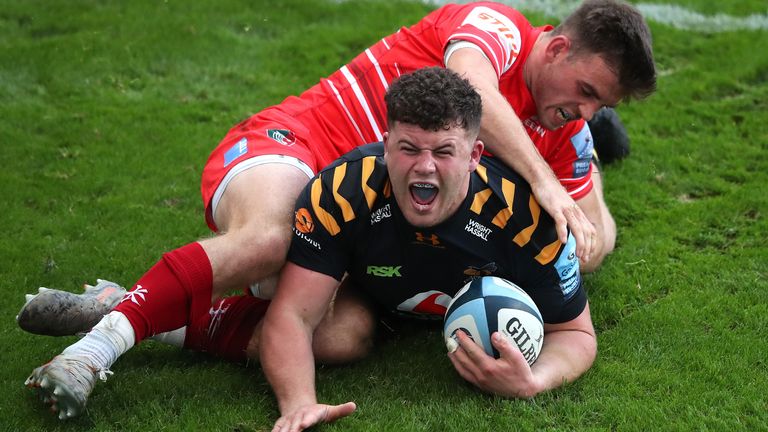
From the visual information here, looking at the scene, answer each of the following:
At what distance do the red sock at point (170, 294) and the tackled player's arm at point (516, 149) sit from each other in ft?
5.02

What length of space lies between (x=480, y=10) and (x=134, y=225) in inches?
106

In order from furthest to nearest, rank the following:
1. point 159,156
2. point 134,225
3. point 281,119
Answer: point 159,156 → point 134,225 → point 281,119

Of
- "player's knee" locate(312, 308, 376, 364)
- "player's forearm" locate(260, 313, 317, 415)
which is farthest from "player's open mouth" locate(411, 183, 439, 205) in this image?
"player's knee" locate(312, 308, 376, 364)

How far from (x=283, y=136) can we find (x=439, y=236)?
4.37ft

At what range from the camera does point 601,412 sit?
4207 mm

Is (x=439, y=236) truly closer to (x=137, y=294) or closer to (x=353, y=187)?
(x=353, y=187)

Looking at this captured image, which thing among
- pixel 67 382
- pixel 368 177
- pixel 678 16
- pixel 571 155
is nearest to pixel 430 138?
pixel 368 177

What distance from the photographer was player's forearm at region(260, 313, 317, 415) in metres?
4.20

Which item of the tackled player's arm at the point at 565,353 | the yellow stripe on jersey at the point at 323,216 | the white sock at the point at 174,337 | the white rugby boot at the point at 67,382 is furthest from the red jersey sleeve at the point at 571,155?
the white rugby boot at the point at 67,382

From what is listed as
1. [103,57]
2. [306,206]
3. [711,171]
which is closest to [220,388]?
[306,206]

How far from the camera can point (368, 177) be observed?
14.3 ft

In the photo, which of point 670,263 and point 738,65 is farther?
point 738,65

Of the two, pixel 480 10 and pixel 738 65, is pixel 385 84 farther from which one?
pixel 738 65

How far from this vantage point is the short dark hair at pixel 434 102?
4.01 m
